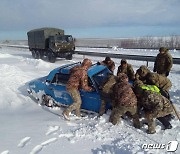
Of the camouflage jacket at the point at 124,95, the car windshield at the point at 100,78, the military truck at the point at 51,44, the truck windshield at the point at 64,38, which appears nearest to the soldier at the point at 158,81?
the camouflage jacket at the point at 124,95

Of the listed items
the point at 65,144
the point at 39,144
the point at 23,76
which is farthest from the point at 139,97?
the point at 23,76

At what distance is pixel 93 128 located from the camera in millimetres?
5625

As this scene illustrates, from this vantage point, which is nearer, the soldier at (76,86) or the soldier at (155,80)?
the soldier at (155,80)

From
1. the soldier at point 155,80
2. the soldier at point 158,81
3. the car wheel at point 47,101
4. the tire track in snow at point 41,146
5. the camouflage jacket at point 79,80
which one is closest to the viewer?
the tire track in snow at point 41,146

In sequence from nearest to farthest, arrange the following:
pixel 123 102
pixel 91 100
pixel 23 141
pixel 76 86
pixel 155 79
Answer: pixel 23 141 → pixel 123 102 → pixel 155 79 → pixel 76 86 → pixel 91 100

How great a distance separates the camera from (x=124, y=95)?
221 inches

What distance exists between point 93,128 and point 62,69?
2356 millimetres

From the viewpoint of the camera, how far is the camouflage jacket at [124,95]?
5.55m

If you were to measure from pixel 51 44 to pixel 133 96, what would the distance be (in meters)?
14.8

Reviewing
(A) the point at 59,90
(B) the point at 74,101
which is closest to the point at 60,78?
(A) the point at 59,90

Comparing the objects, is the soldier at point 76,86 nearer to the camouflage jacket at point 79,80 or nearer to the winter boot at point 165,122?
the camouflage jacket at point 79,80

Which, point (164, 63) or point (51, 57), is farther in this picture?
point (51, 57)

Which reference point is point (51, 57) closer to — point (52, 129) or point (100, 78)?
point (100, 78)

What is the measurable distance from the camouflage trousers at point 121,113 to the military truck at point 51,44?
13.8 meters
